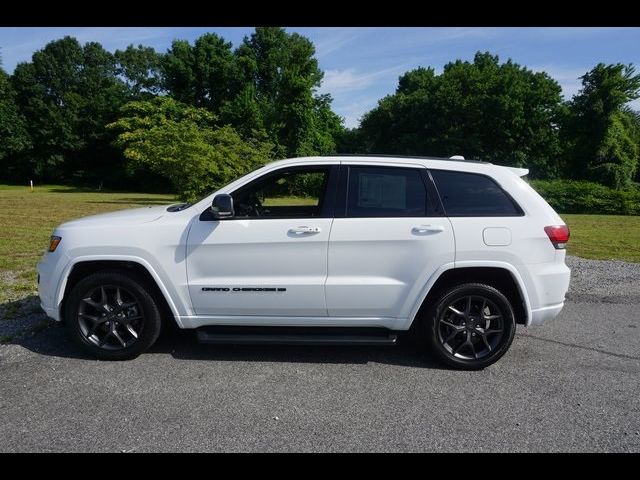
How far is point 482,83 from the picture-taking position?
45.7 meters

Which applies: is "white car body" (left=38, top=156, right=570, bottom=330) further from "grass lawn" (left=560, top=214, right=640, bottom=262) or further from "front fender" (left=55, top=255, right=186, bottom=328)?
"grass lawn" (left=560, top=214, right=640, bottom=262)

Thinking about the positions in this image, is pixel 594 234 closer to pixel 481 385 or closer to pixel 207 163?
pixel 481 385

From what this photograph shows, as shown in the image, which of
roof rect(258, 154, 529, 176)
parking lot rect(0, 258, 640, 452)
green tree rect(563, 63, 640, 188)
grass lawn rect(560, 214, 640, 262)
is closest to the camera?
parking lot rect(0, 258, 640, 452)

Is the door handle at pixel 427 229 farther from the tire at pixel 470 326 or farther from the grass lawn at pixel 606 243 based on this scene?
the grass lawn at pixel 606 243

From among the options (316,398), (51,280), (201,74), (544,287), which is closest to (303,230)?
(316,398)

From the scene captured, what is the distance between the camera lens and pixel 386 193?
417 cm

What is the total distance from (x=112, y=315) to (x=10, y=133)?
6240 cm

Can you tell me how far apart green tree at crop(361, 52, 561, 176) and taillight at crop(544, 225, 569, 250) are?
4077 centimetres

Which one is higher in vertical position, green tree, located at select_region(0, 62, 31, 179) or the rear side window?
green tree, located at select_region(0, 62, 31, 179)

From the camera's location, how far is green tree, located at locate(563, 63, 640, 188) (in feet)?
117

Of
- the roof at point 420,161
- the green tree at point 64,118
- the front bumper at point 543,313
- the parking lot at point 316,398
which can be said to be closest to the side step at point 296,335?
the parking lot at point 316,398

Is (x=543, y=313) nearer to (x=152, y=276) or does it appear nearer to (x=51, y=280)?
(x=152, y=276)

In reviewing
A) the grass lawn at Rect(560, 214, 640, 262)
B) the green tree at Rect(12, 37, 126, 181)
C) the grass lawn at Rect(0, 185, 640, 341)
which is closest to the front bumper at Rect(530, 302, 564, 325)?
the grass lawn at Rect(0, 185, 640, 341)
